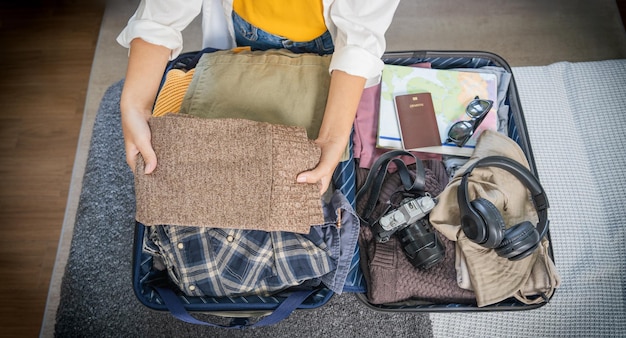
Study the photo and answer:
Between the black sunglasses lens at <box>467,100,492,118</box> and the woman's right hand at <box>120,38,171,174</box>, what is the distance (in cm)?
66

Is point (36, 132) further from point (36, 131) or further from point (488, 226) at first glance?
point (488, 226)

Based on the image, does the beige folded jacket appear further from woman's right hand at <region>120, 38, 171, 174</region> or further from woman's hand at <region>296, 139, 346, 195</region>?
woman's right hand at <region>120, 38, 171, 174</region>

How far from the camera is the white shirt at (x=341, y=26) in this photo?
768 millimetres

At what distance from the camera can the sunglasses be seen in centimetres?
99

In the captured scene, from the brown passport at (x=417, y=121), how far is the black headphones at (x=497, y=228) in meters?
0.15

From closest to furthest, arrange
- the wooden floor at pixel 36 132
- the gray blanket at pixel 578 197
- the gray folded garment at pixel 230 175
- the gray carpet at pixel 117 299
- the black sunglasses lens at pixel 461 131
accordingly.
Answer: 1. the gray folded garment at pixel 230 175
2. the black sunglasses lens at pixel 461 131
3. the gray blanket at pixel 578 197
4. the gray carpet at pixel 117 299
5. the wooden floor at pixel 36 132

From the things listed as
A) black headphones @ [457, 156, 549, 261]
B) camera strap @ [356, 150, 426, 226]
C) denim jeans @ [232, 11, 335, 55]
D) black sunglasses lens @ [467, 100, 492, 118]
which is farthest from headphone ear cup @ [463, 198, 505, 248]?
denim jeans @ [232, 11, 335, 55]

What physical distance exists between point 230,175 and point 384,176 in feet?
1.19

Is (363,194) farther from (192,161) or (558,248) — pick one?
(558,248)

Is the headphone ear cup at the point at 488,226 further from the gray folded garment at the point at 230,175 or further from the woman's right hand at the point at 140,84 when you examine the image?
the woman's right hand at the point at 140,84

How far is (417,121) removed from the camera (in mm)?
1024

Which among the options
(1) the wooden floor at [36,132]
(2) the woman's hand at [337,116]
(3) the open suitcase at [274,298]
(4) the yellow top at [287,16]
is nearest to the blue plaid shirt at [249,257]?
(3) the open suitcase at [274,298]

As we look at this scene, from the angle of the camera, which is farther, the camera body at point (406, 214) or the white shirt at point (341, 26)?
the camera body at point (406, 214)

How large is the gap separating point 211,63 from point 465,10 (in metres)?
1.03
